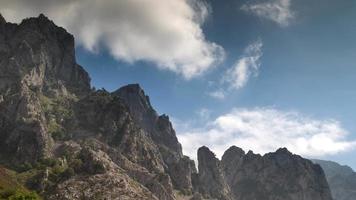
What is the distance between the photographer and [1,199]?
18250 cm

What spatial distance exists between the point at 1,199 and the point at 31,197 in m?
14.3

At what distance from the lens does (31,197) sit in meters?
194
